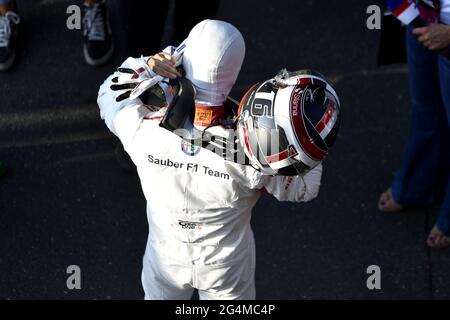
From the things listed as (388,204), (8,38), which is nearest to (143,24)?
(8,38)

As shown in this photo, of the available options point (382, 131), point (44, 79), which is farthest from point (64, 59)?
point (382, 131)

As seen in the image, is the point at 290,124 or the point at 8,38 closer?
the point at 290,124

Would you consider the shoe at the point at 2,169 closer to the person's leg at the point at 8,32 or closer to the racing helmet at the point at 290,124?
the person's leg at the point at 8,32

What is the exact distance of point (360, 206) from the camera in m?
4.04

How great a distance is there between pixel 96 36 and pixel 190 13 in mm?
777

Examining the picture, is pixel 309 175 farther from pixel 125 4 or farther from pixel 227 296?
pixel 125 4

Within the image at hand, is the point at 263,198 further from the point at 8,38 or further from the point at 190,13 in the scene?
the point at 8,38

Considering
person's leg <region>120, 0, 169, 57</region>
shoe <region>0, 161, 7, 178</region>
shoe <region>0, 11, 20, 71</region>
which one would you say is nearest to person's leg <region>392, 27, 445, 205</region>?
person's leg <region>120, 0, 169, 57</region>

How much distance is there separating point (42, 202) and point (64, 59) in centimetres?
96

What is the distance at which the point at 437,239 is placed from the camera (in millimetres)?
3875

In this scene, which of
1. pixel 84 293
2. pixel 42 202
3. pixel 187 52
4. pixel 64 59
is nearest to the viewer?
pixel 187 52

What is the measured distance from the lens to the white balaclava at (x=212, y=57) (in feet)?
8.27

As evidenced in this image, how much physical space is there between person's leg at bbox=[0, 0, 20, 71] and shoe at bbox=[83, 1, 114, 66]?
0.41 meters

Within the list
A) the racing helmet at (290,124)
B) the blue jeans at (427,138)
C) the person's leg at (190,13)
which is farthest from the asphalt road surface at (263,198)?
the racing helmet at (290,124)
